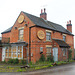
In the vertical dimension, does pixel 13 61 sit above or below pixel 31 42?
below

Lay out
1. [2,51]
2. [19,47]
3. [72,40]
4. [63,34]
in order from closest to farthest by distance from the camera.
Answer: [19,47] < [2,51] < [63,34] < [72,40]

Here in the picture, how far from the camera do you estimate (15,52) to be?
50.5ft

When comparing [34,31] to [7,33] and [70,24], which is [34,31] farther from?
[70,24]

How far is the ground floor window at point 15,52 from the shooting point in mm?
14914

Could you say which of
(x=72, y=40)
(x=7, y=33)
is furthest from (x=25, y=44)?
(x=72, y=40)

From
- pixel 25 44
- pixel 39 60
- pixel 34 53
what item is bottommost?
pixel 39 60

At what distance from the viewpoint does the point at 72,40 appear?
23844mm

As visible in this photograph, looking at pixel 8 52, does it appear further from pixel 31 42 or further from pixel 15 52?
pixel 31 42

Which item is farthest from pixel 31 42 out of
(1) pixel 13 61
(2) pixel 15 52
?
(1) pixel 13 61

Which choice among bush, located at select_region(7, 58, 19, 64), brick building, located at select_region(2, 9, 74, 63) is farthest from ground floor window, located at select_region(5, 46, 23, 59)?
bush, located at select_region(7, 58, 19, 64)

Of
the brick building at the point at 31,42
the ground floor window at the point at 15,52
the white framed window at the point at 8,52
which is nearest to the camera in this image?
the brick building at the point at 31,42

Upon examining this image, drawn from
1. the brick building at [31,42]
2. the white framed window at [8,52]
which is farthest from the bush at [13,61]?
the white framed window at [8,52]

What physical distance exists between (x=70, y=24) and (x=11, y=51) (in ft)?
54.0

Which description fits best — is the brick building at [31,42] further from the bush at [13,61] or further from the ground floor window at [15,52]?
the bush at [13,61]
